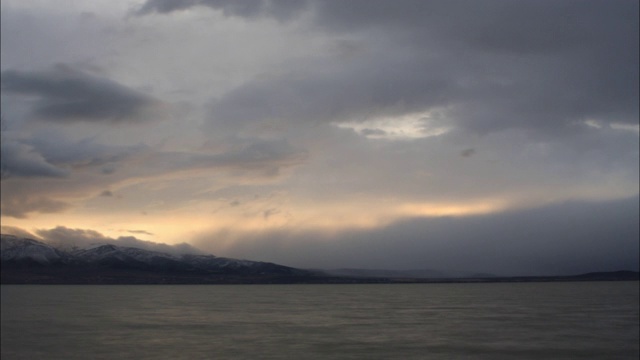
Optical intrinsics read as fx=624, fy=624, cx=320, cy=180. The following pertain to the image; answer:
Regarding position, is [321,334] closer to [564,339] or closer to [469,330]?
[469,330]

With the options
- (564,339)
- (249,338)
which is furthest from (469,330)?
(249,338)

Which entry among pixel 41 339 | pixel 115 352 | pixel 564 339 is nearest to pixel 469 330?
pixel 564 339

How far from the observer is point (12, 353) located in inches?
2333

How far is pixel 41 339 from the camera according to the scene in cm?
7106

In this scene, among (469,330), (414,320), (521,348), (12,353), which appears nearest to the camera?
(12,353)

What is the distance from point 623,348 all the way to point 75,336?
61.6 m

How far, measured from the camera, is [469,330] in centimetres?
8156

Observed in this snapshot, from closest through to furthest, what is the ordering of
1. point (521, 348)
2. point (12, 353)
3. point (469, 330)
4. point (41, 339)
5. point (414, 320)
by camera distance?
point (12, 353) < point (521, 348) < point (41, 339) < point (469, 330) < point (414, 320)

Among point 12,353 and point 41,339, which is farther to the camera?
point 41,339

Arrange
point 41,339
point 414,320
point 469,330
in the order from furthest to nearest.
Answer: point 414,320
point 469,330
point 41,339

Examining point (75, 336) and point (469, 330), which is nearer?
point (75, 336)

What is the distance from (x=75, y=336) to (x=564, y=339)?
5793cm

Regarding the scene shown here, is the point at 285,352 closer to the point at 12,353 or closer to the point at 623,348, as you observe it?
the point at 12,353

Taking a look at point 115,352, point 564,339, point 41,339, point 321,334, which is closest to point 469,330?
point 564,339
